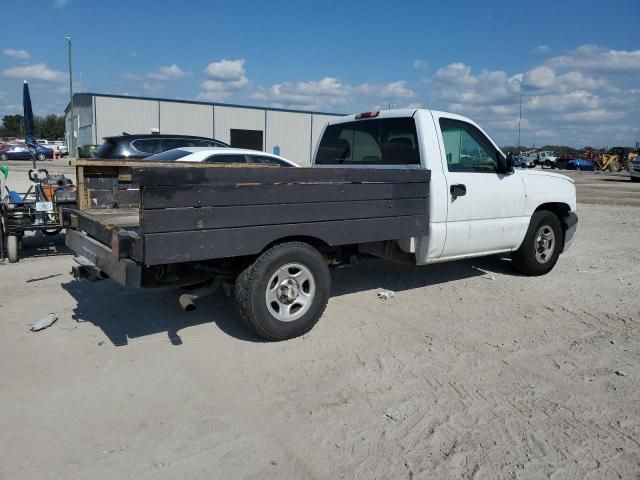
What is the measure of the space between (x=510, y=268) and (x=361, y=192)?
347cm

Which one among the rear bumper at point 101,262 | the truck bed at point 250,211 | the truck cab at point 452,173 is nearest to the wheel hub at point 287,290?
the truck bed at point 250,211

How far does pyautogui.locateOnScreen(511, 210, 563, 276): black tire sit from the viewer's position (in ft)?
21.7

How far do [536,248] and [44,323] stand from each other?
5799 mm

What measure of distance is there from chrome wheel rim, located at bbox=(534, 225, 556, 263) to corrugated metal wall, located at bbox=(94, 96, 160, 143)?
38.0 metres

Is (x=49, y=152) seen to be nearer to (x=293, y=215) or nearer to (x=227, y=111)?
(x=227, y=111)

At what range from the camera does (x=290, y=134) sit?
4838 centimetres

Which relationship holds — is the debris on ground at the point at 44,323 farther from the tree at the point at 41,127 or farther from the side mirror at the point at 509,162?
the tree at the point at 41,127

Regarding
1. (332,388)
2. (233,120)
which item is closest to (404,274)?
(332,388)

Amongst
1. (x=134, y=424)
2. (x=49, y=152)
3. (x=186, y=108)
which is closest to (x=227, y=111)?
(x=186, y=108)

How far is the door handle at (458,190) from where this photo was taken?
18.0 feet

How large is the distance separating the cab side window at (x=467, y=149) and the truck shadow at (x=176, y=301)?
156 centimetres

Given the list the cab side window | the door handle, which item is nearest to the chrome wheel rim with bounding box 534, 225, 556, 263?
the cab side window

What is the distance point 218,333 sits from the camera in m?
4.77

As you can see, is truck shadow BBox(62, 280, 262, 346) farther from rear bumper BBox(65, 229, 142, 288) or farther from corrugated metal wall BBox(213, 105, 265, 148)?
corrugated metal wall BBox(213, 105, 265, 148)
